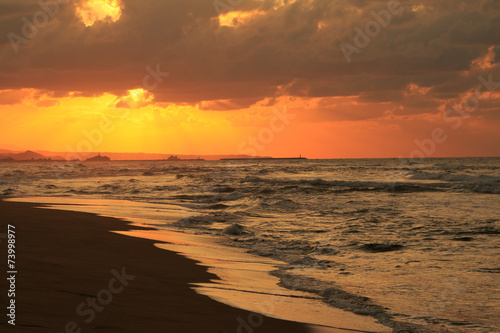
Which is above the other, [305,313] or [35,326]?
[35,326]

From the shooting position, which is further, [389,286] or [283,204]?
[283,204]

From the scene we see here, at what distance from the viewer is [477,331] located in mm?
6836

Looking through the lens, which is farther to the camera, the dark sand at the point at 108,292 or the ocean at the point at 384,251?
the ocean at the point at 384,251

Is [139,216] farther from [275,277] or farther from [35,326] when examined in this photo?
[35,326]

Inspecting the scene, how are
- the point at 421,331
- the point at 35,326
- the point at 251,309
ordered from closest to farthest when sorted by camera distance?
the point at 35,326, the point at 421,331, the point at 251,309

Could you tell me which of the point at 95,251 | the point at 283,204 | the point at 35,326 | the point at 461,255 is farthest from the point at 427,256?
the point at 283,204

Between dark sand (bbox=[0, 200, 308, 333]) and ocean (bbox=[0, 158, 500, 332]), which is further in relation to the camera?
ocean (bbox=[0, 158, 500, 332])

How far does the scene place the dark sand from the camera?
5.65 m

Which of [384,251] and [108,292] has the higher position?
[108,292]

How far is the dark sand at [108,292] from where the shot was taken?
5652 millimetres

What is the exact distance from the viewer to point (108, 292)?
7.11 meters

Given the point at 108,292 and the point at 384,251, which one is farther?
the point at 384,251

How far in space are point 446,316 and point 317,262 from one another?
15.0ft

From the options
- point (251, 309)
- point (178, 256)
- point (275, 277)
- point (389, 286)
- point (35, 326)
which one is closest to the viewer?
point (35, 326)
